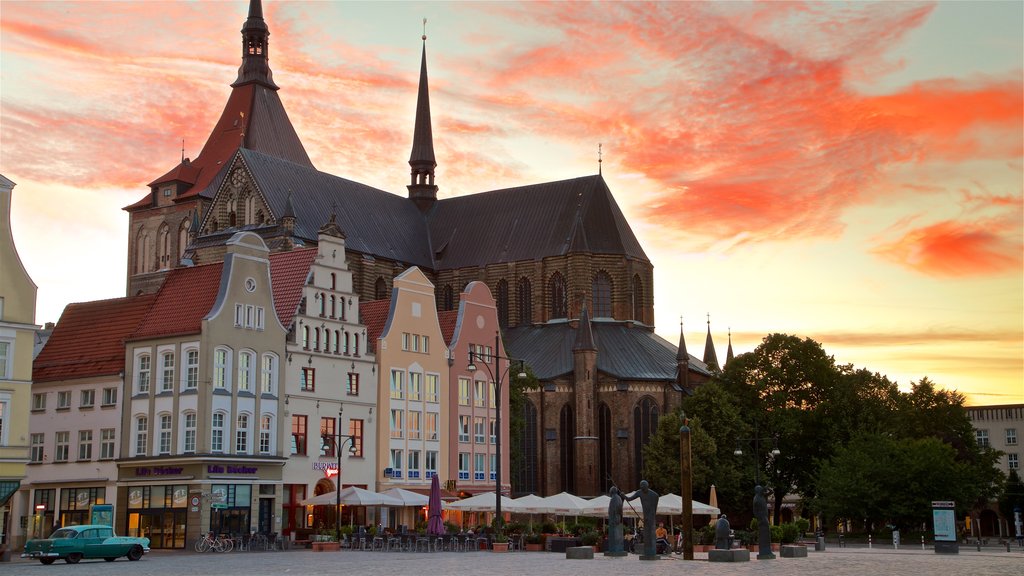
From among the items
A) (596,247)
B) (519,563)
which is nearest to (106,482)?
(519,563)

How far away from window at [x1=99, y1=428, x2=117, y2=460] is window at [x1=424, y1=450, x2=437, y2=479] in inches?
719

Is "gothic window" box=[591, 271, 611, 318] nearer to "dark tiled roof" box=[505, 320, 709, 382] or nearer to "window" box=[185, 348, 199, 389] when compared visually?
"dark tiled roof" box=[505, 320, 709, 382]

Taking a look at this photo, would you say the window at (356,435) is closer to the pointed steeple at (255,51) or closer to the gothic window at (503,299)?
the gothic window at (503,299)

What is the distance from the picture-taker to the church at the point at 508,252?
301 feet

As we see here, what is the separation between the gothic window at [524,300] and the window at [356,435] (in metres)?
41.0

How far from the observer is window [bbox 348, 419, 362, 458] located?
63719 mm

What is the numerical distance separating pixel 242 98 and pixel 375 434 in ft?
188

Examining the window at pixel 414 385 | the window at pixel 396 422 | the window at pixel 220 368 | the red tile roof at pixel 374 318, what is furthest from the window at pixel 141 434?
the window at pixel 414 385

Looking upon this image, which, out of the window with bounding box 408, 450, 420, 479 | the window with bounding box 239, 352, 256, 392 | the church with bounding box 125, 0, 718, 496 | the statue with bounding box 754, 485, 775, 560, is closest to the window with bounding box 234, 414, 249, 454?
the window with bounding box 239, 352, 256, 392

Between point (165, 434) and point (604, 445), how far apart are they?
4434 cm

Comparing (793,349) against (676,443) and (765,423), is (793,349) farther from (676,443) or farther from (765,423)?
(676,443)

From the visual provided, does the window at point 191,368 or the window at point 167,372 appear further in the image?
the window at point 167,372

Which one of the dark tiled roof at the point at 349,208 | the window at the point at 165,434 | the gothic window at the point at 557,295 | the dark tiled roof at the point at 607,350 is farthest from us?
the gothic window at the point at 557,295

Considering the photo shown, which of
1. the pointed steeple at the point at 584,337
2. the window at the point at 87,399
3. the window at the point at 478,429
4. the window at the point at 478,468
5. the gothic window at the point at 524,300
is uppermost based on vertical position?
the gothic window at the point at 524,300
